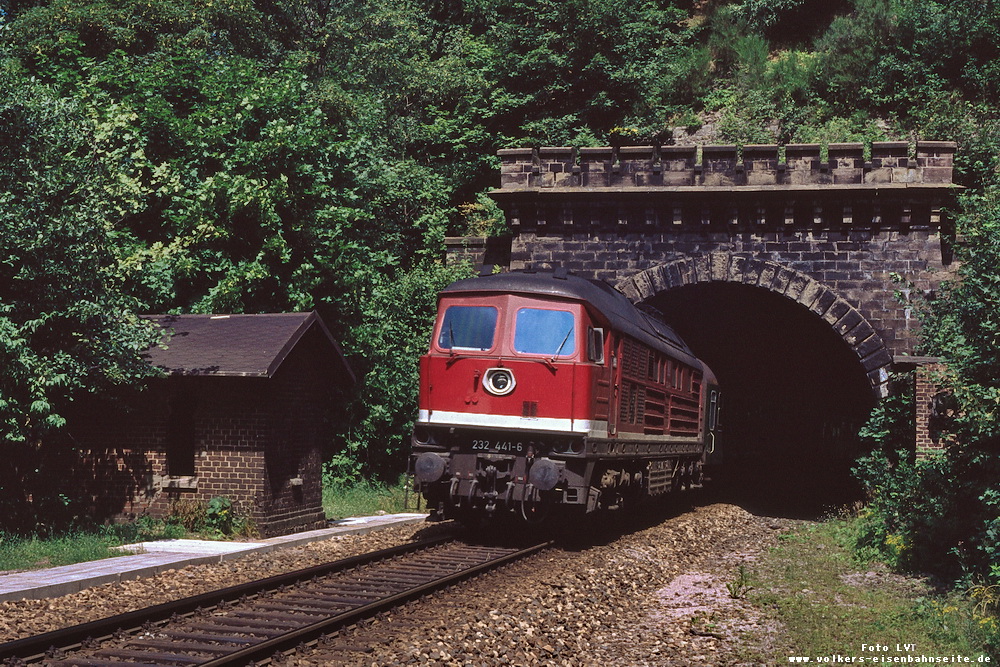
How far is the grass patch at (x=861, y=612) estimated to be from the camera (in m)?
8.38

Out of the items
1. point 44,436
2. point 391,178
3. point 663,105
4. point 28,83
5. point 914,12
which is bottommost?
point 44,436

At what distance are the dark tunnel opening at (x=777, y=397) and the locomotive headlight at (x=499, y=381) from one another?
490 inches

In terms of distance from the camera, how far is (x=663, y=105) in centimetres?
3594

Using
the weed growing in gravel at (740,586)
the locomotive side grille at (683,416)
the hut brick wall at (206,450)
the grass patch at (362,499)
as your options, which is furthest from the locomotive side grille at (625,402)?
the grass patch at (362,499)

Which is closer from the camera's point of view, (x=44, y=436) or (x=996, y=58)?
(x=44, y=436)

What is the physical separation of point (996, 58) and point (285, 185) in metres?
24.9

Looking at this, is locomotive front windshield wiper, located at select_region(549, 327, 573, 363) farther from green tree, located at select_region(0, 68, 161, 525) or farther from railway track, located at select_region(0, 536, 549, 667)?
green tree, located at select_region(0, 68, 161, 525)

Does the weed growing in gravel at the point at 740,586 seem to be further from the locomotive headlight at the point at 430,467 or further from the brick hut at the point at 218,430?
the brick hut at the point at 218,430

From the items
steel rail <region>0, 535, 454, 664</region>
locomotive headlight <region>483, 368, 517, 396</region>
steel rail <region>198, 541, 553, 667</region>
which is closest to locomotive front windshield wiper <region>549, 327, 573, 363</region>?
locomotive headlight <region>483, 368, 517, 396</region>

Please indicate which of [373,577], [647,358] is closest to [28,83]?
[373,577]

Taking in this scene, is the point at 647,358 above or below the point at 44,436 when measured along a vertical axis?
above

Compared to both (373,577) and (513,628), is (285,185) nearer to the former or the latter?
(373,577)

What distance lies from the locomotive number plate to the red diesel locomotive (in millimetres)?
14

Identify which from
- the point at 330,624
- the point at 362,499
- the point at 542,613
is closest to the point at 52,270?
the point at 330,624
